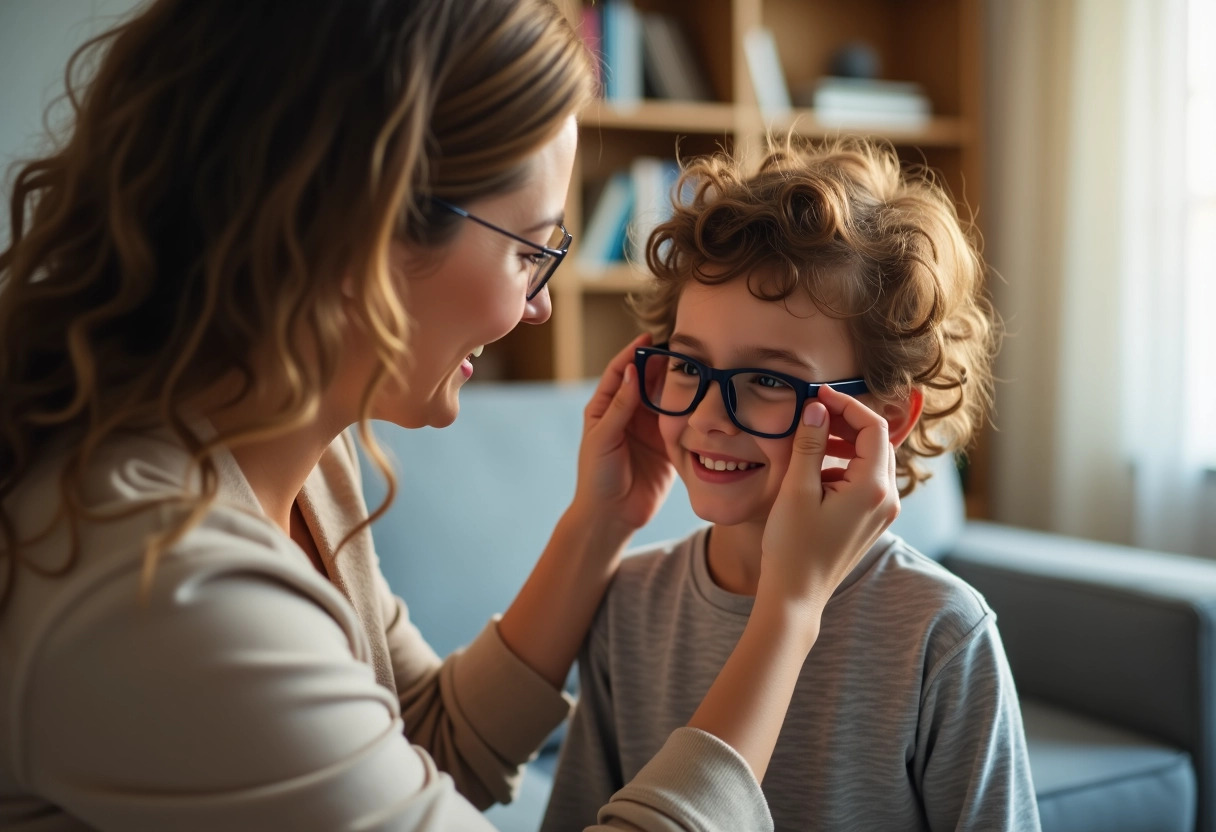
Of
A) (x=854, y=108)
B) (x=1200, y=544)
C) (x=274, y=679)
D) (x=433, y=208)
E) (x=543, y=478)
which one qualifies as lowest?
(x=1200, y=544)

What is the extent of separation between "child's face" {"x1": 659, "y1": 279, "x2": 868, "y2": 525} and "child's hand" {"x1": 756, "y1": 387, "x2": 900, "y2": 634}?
0.08 m

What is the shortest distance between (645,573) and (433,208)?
649 mm

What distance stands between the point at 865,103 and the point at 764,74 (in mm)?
361

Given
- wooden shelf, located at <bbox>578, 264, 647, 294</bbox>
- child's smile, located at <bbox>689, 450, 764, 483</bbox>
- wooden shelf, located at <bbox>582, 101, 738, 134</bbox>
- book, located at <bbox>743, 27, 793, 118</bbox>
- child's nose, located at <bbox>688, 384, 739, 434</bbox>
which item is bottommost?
child's smile, located at <bbox>689, 450, 764, 483</bbox>

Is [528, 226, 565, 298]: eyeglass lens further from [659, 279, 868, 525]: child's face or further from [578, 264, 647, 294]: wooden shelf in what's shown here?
[578, 264, 647, 294]: wooden shelf

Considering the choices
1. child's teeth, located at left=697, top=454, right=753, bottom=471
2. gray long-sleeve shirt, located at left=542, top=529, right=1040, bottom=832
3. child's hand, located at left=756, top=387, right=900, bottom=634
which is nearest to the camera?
child's hand, located at left=756, top=387, right=900, bottom=634

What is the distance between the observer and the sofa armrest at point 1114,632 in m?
1.75

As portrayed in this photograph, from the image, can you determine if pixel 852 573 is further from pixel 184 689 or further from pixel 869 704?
pixel 184 689

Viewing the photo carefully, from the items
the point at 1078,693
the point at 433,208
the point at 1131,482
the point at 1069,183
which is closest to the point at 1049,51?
the point at 1069,183

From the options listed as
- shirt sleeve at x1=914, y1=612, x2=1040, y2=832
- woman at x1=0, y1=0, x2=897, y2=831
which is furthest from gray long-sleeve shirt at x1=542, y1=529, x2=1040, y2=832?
woman at x1=0, y1=0, x2=897, y2=831

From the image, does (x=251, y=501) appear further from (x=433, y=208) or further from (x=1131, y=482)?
(x=1131, y=482)

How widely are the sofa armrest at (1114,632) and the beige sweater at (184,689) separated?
1392 millimetres

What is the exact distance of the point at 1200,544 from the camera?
2934 mm

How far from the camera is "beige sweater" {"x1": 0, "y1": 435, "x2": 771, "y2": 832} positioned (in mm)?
714
